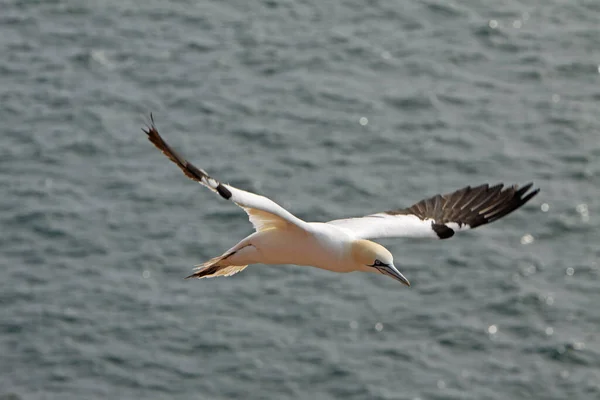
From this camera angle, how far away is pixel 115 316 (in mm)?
29719

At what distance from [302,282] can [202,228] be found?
9.50 ft

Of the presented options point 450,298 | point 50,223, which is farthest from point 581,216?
point 50,223

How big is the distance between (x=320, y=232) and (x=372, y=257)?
632mm

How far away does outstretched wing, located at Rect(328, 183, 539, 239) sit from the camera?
15.8 meters

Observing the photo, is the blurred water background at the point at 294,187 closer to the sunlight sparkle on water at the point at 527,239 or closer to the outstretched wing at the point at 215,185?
the sunlight sparkle on water at the point at 527,239

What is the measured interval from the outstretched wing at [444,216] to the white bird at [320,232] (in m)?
0.01

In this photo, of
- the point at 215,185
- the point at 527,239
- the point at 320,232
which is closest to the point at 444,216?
the point at 320,232

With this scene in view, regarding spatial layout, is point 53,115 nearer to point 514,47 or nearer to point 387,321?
point 387,321

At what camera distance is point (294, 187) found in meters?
32.7

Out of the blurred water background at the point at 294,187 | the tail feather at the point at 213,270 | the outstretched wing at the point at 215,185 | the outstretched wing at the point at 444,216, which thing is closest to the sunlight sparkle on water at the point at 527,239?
the blurred water background at the point at 294,187

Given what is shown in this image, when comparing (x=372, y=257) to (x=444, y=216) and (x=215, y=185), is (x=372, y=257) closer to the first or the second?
(x=215, y=185)

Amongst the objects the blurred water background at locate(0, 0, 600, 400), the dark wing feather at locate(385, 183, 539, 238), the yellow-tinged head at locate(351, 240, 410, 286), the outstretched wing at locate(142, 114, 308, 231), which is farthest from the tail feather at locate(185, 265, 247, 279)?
the blurred water background at locate(0, 0, 600, 400)

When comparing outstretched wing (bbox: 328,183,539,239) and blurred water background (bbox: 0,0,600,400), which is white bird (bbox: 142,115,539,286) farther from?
blurred water background (bbox: 0,0,600,400)

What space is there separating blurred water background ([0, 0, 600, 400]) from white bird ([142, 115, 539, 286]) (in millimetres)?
12159
